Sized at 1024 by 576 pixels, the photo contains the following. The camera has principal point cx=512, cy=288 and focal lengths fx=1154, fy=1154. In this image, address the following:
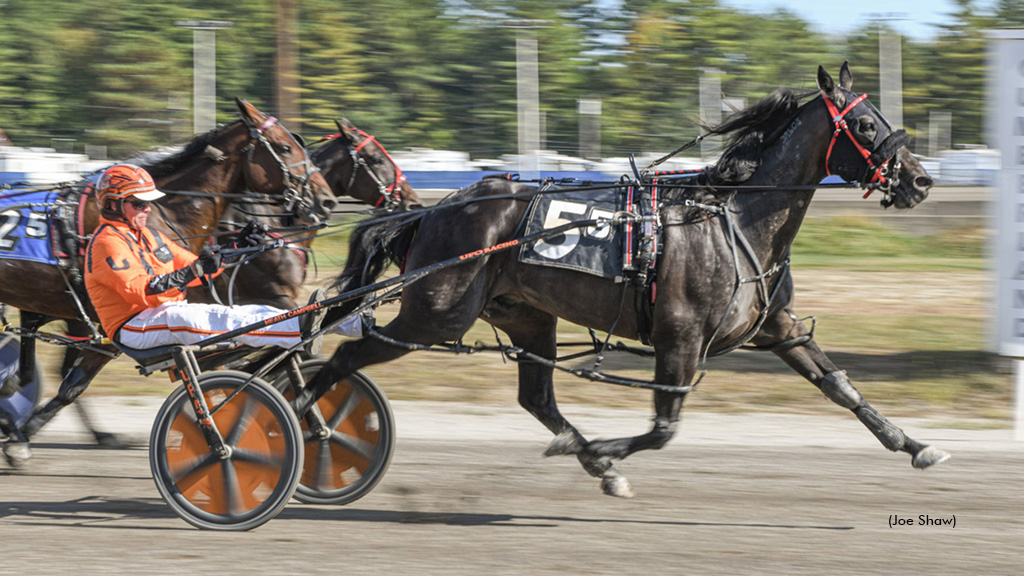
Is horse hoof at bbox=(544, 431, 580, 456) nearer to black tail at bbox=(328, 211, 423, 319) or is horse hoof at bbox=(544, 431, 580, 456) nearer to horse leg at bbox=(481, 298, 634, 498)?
horse leg at bbox=(481, 298, 634, 498)

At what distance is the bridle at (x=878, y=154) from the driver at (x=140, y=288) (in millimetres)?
2702

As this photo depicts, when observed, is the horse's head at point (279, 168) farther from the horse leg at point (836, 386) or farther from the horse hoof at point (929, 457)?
the horse hoof at point (929, 457)

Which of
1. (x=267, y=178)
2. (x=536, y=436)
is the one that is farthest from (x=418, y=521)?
(x=267, y=178)

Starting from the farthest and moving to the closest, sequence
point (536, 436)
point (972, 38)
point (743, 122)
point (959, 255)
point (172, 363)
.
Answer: point (972, 38) → point (959, 255) → point (536, 436) → point (743, 122) → point (172, 363)


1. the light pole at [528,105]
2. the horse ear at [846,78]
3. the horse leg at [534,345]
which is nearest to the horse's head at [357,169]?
the horse leg at [534,345]

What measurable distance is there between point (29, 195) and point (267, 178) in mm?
1375

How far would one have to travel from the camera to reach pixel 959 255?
18156mm

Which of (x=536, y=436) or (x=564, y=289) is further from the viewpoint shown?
(x=536, y=436)

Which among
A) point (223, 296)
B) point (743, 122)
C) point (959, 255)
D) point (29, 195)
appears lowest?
point (959, 255)

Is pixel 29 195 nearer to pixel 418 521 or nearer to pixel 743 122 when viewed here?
pixel 418 521

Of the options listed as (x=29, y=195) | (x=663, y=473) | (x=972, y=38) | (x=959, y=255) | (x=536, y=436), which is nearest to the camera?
(x=663, y=473)

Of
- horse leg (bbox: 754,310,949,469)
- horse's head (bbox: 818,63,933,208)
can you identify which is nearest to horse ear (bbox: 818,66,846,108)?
horse's head (bbox: 818,63,933,208)

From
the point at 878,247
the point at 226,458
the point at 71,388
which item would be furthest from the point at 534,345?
the point at 878,247

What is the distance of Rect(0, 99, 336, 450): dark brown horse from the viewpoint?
6.24m
